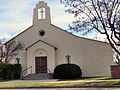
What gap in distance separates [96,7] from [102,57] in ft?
34.2

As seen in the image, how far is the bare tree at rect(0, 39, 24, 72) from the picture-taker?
33062 mm

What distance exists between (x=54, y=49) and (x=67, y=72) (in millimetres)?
4701

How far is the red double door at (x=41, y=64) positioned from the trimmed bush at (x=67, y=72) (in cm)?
345

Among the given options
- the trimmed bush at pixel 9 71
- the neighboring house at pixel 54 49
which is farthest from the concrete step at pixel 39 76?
the trimmed bush at pixel 9 71

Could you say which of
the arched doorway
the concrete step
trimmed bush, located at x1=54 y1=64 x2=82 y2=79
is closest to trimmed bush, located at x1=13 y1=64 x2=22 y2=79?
the concrete step

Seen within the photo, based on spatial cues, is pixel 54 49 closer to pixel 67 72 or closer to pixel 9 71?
pixel 67 72

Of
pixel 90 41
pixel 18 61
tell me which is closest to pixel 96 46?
pixel 90 41

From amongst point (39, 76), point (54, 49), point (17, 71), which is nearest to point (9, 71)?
point (17, 71)

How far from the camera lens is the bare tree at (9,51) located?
108 ft

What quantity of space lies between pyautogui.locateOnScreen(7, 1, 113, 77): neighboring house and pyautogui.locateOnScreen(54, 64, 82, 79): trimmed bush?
2.19 m

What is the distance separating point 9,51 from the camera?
3375cm

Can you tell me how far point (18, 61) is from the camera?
1326 inches

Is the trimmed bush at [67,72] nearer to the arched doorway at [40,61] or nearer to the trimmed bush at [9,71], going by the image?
the arched doorway at [40,61]

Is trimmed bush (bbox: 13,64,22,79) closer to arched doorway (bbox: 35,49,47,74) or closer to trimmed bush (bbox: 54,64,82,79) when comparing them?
arched doorway (bbox: 35,49,47,74)
